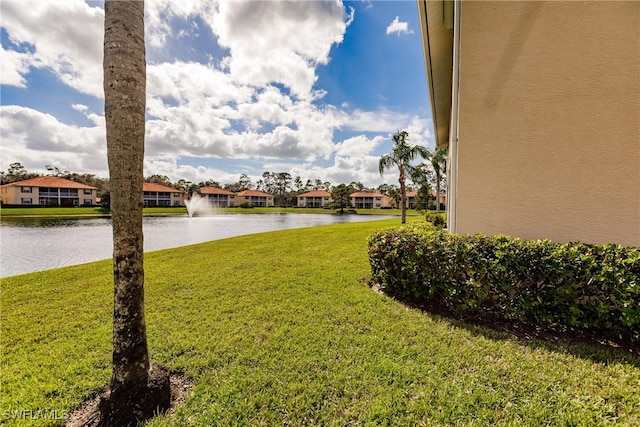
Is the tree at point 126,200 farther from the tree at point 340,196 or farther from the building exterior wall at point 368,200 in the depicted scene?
the building exterior wall at point 368,200

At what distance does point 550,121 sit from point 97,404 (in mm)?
6591

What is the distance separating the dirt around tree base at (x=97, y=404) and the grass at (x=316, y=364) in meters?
0.09

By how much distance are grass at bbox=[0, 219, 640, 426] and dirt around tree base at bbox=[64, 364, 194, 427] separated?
3.5 inches

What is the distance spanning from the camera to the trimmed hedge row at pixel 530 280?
3238mm

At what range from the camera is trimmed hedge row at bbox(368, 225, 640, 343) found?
324 centimetres

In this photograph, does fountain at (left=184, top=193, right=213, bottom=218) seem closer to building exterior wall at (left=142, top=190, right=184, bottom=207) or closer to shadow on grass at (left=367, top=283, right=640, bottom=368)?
building exterior wall at (left=142, top=190, right=184, bottom=207)

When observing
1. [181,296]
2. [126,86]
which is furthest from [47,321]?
[126,86]

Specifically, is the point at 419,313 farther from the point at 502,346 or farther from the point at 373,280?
the point at 373,280

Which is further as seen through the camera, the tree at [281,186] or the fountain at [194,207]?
the tree at [281,186]

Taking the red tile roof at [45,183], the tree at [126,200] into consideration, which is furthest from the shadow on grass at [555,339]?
the red tile roof at [45,183]

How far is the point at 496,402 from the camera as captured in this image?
8.04 feet

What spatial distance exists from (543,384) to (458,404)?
97cm

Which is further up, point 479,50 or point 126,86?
point 479,50

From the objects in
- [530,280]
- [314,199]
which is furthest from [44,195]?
[530,280]
